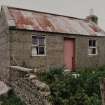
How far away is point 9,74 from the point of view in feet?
40.5

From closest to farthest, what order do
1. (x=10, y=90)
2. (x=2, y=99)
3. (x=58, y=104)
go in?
(x=58, y=104) < (x=2, y=99) < (x=10, y=90)

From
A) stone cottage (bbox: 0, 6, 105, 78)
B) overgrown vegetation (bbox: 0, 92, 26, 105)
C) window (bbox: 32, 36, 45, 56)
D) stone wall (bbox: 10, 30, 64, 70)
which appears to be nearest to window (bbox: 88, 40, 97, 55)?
stone cottage (bbox: 0, 6, 105, 78)

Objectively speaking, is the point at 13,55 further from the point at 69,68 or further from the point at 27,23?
A: the point at 69,68

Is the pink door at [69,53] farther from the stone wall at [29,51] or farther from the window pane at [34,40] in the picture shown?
the window pane at [34,40]

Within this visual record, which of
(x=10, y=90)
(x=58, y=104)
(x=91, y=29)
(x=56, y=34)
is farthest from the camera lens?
(x=91, y=29)

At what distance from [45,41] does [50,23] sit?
6.67 feet

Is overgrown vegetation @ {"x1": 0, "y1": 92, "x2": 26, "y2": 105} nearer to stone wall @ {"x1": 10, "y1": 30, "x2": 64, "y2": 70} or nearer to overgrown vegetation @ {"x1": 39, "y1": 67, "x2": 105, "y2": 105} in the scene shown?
overgrown vegetation @ {"x1": 39, "y1": 67, "x2": 105, "y2": 105}

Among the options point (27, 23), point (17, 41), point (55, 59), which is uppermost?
point (27, 23)

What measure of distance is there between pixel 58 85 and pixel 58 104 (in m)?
0.96

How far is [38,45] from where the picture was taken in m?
13.4

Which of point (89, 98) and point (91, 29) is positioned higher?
point (91, 29)

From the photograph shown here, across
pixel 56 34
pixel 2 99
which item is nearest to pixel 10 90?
pixel 2 99

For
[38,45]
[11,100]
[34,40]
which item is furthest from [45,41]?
[11,100]

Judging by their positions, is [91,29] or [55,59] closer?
[55,59]
